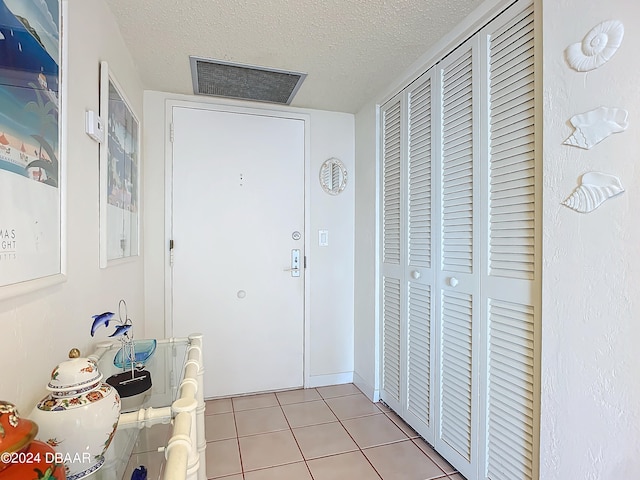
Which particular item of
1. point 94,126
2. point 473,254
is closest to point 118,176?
point 94,126

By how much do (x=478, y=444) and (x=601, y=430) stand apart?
2.06ft

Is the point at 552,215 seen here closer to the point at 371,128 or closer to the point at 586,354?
the point at 586,354

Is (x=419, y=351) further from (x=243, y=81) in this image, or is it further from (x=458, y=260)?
(x=243, y=81)

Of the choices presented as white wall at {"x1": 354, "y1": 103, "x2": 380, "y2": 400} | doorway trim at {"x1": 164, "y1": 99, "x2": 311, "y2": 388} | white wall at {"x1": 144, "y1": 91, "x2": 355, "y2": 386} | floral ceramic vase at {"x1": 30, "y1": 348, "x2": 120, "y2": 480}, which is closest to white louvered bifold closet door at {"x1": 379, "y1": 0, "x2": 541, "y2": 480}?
white wall at {"x1": 354, "y1": 103, "x2": 380, "y2": 400}

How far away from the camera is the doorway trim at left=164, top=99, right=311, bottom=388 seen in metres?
2.40

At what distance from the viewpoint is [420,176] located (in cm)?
198

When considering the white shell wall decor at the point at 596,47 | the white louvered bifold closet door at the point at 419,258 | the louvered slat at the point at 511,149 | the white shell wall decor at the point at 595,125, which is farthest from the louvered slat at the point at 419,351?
the white shell wall decor at the point at 596,47

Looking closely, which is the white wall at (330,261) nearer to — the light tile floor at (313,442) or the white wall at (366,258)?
the white wall at (366,258)

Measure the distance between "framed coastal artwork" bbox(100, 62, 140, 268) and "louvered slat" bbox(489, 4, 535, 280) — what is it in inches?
62.2

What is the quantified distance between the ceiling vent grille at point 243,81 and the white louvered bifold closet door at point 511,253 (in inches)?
46.9

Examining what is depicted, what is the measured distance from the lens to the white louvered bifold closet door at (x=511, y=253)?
4.25 ft

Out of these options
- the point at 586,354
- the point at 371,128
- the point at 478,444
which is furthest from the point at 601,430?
the point at 371,128

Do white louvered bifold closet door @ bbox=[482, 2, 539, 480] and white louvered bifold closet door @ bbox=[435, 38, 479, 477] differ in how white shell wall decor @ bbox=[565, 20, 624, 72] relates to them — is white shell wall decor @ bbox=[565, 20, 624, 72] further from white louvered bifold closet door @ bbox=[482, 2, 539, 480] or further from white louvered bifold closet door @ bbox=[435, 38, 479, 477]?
white louvered bifold closet door @ bbox=[435, 38, 479, 477]

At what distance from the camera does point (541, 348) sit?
1205 millimetres
